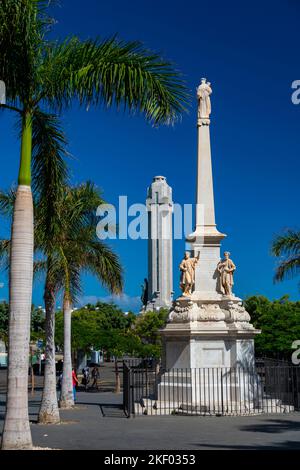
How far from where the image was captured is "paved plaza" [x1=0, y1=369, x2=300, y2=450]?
13.6 m

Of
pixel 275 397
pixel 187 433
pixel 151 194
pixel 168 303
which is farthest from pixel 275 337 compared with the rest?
pixel 151 194

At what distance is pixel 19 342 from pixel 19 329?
22 cm

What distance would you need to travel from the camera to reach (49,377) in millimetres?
18578

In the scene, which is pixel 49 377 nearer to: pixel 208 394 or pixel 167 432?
pixel 167 432

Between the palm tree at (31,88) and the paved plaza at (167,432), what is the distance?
3.19 metres

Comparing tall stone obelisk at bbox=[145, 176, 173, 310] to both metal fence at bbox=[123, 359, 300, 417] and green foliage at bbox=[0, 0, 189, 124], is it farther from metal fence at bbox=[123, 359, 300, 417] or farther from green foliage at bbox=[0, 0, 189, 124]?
green foliage at bbox=[0, 0, 189, 124]

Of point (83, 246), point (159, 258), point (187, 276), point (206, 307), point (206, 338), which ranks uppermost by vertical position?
point (159, 258)

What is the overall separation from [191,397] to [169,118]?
11.3m

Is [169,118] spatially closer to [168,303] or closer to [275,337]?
[275,337]

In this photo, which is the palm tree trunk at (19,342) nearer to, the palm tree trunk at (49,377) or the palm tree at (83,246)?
the palm tree trunk at (49,377)

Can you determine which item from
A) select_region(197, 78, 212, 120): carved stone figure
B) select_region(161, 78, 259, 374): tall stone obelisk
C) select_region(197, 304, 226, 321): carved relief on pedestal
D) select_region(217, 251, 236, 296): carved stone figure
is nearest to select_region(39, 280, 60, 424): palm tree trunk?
select_region(161, 78, 259, 374): tall stone obelisk

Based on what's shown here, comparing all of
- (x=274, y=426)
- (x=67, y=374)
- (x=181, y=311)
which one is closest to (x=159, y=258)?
(x=67, y=374)

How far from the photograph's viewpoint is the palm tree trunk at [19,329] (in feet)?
35.4

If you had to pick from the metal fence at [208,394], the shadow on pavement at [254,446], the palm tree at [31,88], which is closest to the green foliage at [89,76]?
the palm tree at [31,88]
